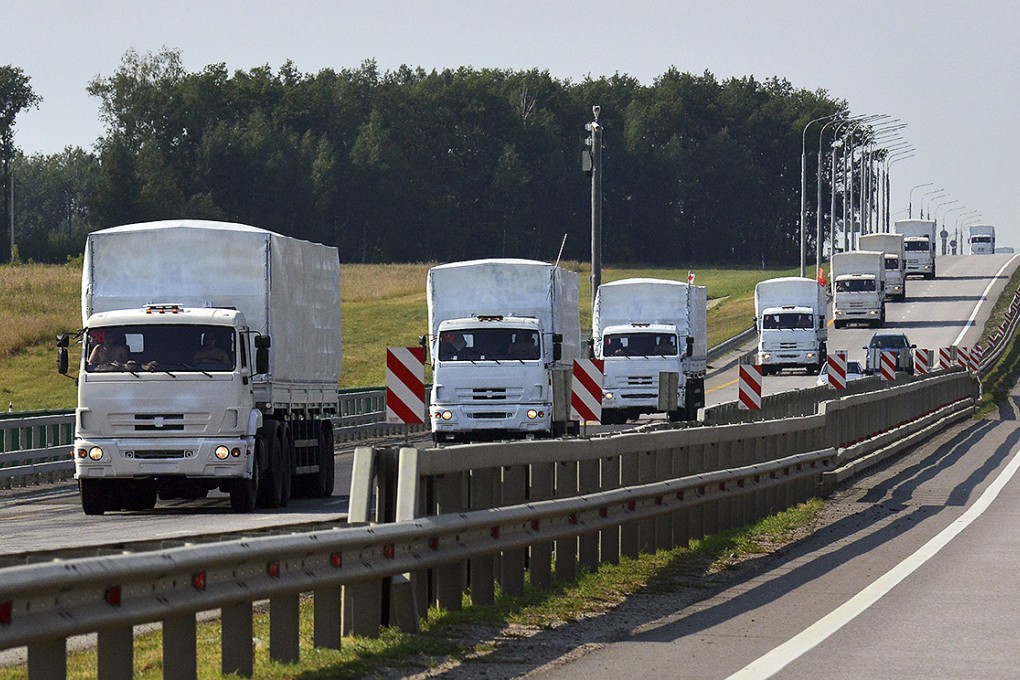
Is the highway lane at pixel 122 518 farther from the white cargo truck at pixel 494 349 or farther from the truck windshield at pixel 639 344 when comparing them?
the white cargo truck at pixel 494 349

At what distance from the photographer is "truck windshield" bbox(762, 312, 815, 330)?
223ft

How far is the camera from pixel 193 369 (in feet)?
75.2

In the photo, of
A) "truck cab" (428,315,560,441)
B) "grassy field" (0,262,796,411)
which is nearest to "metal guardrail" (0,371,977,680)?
"truck cab" (428,315,560,441)

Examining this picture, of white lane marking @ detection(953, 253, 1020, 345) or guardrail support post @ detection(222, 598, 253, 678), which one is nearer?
guardrail support post @ detection(222, 598, 253, 678)

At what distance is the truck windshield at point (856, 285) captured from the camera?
279 feet

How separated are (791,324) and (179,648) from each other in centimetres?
6095

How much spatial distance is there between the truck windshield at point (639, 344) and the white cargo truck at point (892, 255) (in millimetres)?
49453

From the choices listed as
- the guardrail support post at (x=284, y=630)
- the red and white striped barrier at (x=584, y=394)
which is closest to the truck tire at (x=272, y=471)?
the red and white striped barrier at (x=584, y=394)

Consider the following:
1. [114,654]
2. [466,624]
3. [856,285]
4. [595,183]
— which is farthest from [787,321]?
[114,654]

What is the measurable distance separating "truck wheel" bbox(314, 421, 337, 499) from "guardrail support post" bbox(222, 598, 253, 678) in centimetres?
1788

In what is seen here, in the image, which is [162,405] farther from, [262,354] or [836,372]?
[836,372]

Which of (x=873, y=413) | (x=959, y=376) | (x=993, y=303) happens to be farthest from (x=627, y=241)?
(x=873, y=413)

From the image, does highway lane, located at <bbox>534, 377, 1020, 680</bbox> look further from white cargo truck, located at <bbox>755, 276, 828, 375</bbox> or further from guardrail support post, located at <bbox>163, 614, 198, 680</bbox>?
white cargo truck, located at <bbox>755, 276, 828, 375</bbox>

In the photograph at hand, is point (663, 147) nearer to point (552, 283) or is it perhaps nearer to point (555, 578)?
point (552, 283)
